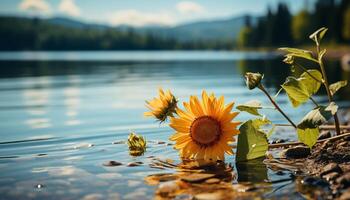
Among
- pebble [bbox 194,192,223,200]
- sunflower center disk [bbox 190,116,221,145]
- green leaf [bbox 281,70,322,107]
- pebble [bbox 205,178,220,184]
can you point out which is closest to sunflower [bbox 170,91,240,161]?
sunflower center disk [bbox 190,116,221,145]

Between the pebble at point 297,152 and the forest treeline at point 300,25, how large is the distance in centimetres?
8930

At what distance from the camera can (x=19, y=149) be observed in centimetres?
709

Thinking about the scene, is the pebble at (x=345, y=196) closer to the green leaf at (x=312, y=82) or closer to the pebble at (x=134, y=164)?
the green leaf at (x=312, y=82)

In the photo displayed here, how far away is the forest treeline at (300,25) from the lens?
98500 mm

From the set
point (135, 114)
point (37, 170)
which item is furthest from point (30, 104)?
point (37, 170)

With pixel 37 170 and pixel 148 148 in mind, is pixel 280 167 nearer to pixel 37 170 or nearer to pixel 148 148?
pixel 148 148

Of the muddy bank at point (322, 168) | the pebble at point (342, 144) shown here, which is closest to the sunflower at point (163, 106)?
the muddy bank at point (322, 168)

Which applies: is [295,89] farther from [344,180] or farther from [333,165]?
[344,180]

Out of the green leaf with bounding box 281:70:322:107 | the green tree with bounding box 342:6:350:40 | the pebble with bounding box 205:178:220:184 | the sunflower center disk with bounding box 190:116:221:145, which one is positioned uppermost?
the green tree with bounding box 342:6:350:40

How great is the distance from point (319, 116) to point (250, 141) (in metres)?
0.83

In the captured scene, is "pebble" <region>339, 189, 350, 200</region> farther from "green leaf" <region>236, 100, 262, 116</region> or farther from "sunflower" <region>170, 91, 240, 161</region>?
→ "green leaf" <region>236, 100, 262, 116</region>

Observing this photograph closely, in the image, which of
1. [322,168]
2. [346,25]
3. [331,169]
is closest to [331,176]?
[331,169]

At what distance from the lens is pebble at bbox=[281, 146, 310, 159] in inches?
219

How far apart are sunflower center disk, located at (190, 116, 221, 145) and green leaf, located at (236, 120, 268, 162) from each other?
1.20 ft
